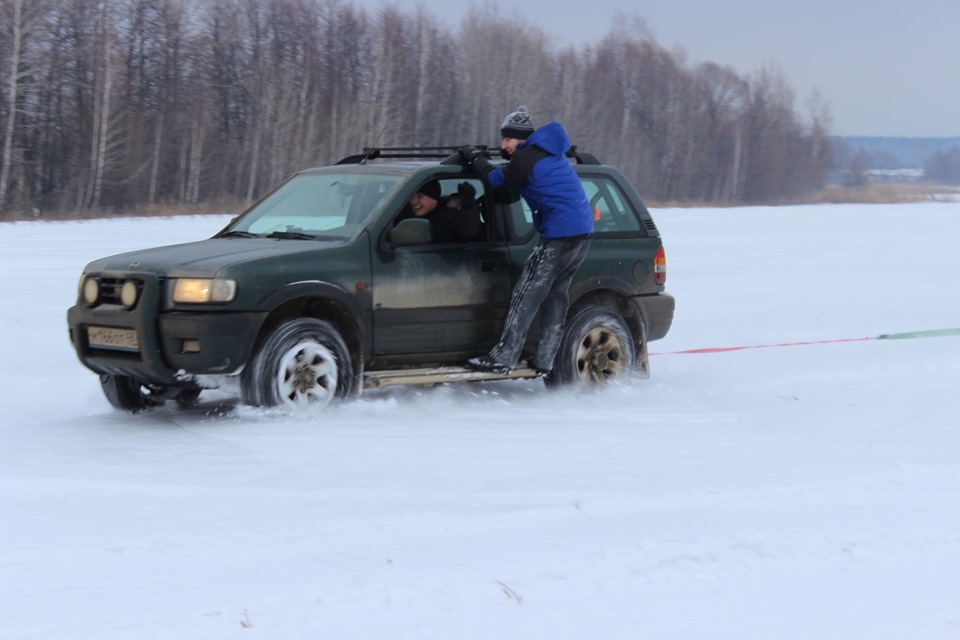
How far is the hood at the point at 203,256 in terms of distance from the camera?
6941 millimetres

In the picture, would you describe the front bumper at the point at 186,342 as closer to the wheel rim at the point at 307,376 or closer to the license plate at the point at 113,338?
the license plate at the point at 113,338

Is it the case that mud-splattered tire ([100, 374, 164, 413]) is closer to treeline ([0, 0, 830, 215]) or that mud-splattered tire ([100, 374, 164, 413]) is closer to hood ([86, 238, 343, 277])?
hood ([86, 238, 343, 277])

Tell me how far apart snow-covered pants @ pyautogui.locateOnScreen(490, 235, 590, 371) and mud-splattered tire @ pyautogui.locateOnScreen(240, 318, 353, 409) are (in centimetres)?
113

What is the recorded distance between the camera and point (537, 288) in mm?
7984

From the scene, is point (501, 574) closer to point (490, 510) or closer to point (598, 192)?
point (490, 510)

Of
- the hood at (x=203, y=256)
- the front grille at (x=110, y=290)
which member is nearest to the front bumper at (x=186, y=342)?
the front grille at (x=110, y=290)

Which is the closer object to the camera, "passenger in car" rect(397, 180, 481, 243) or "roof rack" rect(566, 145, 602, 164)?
"passenger in car" rect(397, 180, 481, 243)

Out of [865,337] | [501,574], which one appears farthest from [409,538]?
[865,337]

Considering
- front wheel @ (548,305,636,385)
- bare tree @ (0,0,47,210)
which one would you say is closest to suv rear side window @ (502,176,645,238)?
front wheel @ (548,305,636,385)

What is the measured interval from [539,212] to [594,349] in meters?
1.07

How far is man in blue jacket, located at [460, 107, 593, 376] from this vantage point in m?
7.93

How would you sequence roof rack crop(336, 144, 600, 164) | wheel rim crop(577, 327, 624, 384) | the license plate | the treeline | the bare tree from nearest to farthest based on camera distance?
the license plate < roof rack crop(336, 144, 600, 164) < wheel rim crop(577, 327, 624, 384) < the bare tree < the treeline

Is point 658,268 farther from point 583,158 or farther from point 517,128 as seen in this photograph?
point 517,128

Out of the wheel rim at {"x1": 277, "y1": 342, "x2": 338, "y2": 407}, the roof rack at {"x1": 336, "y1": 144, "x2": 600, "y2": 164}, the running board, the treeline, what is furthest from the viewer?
the treeline
